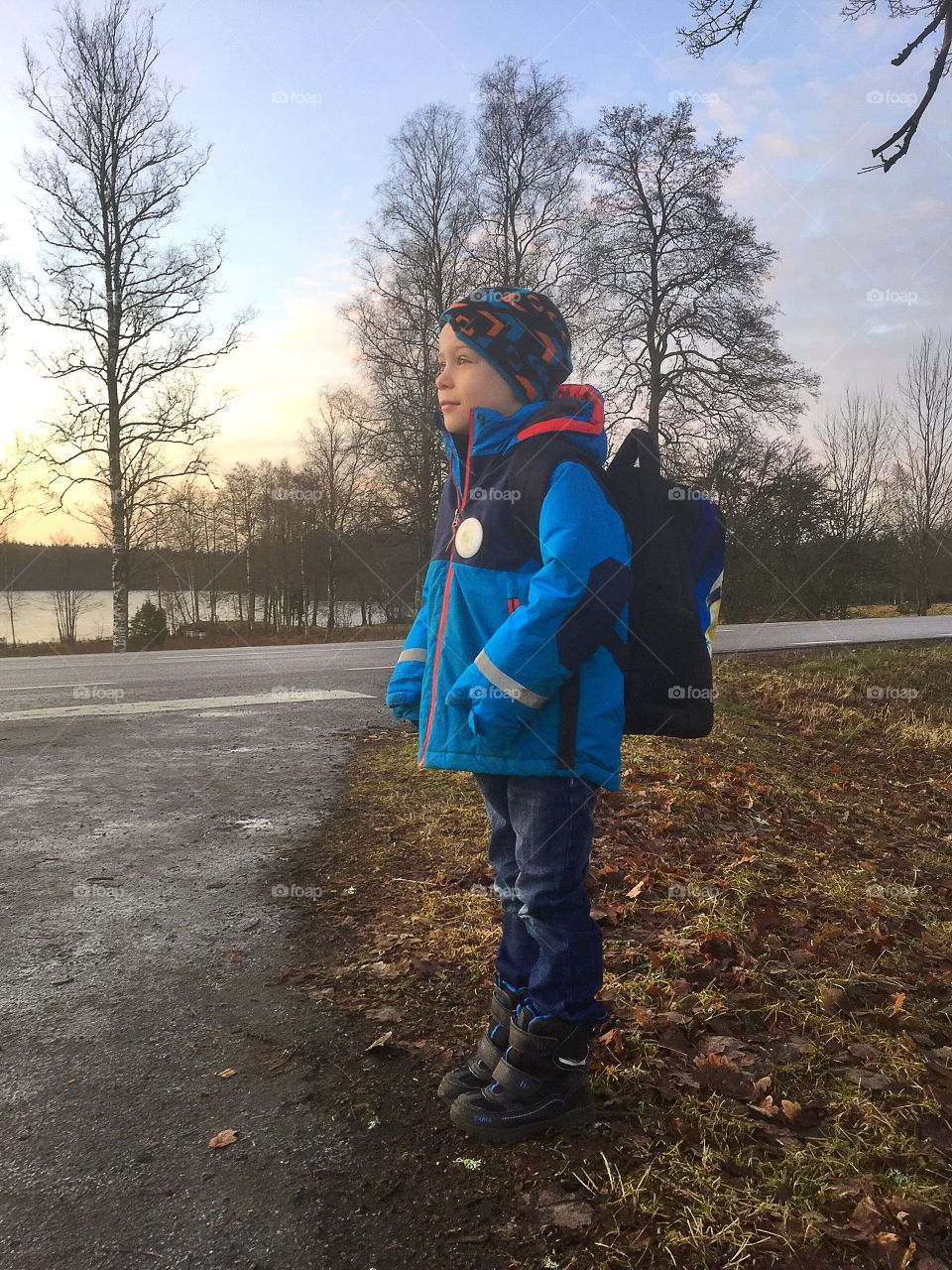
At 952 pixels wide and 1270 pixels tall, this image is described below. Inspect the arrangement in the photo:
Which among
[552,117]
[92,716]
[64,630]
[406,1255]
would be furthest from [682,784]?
[64,630]

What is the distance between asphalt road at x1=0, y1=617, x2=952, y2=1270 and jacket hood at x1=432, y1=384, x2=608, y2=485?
1895 mm

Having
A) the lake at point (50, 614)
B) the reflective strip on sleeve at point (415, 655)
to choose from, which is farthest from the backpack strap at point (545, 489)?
the lake at point (50, 614)

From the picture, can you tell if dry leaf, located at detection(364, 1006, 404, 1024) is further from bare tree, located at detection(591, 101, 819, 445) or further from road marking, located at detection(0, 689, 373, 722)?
bare tree, located at detection(591, 101, 819, 445)

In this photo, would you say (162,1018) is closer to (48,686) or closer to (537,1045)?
(537,1045)

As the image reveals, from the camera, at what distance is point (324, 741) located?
6949 millimetres

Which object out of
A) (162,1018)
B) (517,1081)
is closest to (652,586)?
(517,1081)

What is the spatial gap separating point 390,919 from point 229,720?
4.23m

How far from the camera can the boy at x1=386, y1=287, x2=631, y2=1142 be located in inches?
83.2

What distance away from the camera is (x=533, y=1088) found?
2.27 meters

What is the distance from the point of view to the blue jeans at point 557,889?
2242 mm

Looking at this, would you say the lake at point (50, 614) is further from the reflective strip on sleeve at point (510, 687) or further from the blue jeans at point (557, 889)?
the reflective strip on sleeve at point (510, 687)

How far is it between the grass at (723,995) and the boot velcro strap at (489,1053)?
18cm

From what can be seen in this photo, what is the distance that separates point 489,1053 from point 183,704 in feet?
21.2

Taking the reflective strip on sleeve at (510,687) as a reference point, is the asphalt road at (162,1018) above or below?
below
